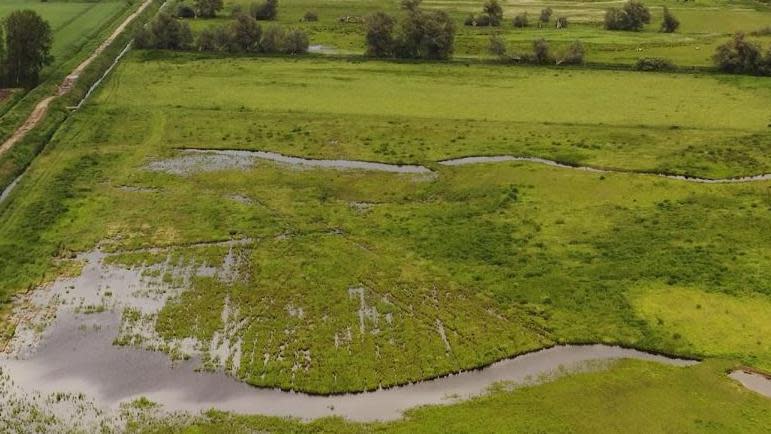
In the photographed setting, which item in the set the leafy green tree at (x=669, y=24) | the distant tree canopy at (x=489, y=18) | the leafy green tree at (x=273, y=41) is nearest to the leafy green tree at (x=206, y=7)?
the leafy green tree at (x=273, y=41)

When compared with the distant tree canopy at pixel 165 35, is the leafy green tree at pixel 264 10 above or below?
above

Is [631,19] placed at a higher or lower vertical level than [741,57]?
higher

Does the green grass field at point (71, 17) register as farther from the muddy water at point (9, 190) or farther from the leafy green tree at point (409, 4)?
the leafy green tree at point (409, 4)

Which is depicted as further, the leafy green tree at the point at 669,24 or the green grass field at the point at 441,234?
the leafy green tree at the point at 669,24

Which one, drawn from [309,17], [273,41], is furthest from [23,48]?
[309,17]

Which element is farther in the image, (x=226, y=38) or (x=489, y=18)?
(x=489, y=18)

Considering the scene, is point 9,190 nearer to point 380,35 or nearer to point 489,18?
A: point 380,35

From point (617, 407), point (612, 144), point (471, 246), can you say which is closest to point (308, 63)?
point (612, 144)
